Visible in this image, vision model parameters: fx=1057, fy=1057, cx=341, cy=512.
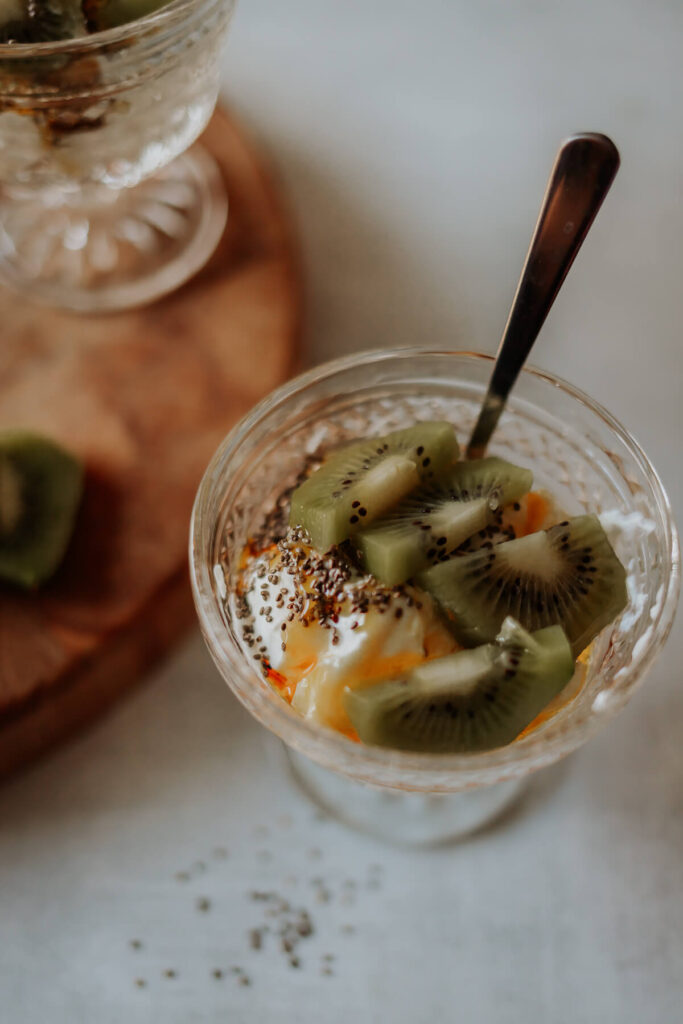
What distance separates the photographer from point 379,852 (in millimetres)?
1348

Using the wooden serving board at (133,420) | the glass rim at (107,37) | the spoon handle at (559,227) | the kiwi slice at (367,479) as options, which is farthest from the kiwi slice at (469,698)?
the glass rim at (107,37)

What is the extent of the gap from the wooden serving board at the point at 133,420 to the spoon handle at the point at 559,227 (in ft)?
1.50

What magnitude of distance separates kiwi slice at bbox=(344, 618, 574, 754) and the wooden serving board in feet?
1.49

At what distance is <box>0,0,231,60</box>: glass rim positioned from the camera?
1.21m

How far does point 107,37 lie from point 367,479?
1.98 feet

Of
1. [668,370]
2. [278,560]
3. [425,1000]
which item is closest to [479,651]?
[278,560]

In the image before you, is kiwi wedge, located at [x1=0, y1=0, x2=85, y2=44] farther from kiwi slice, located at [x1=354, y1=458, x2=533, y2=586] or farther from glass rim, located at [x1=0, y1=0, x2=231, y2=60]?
kiwi slice, located at [x1=354, y1=458, x2=533, y2=586]

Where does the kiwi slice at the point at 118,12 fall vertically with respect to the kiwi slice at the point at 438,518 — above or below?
above

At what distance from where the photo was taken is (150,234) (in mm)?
1700

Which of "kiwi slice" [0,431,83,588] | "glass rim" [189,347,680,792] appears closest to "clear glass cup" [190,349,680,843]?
"glass rim" [189,347,680,792]

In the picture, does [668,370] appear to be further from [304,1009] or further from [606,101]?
[304,1009]

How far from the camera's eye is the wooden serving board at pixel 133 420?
1.35 m

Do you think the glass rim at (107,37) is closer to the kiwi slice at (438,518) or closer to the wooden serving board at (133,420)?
the wooden serving board at (133,420)

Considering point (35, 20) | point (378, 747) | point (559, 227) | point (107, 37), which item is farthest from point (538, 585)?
point (35, 20)
